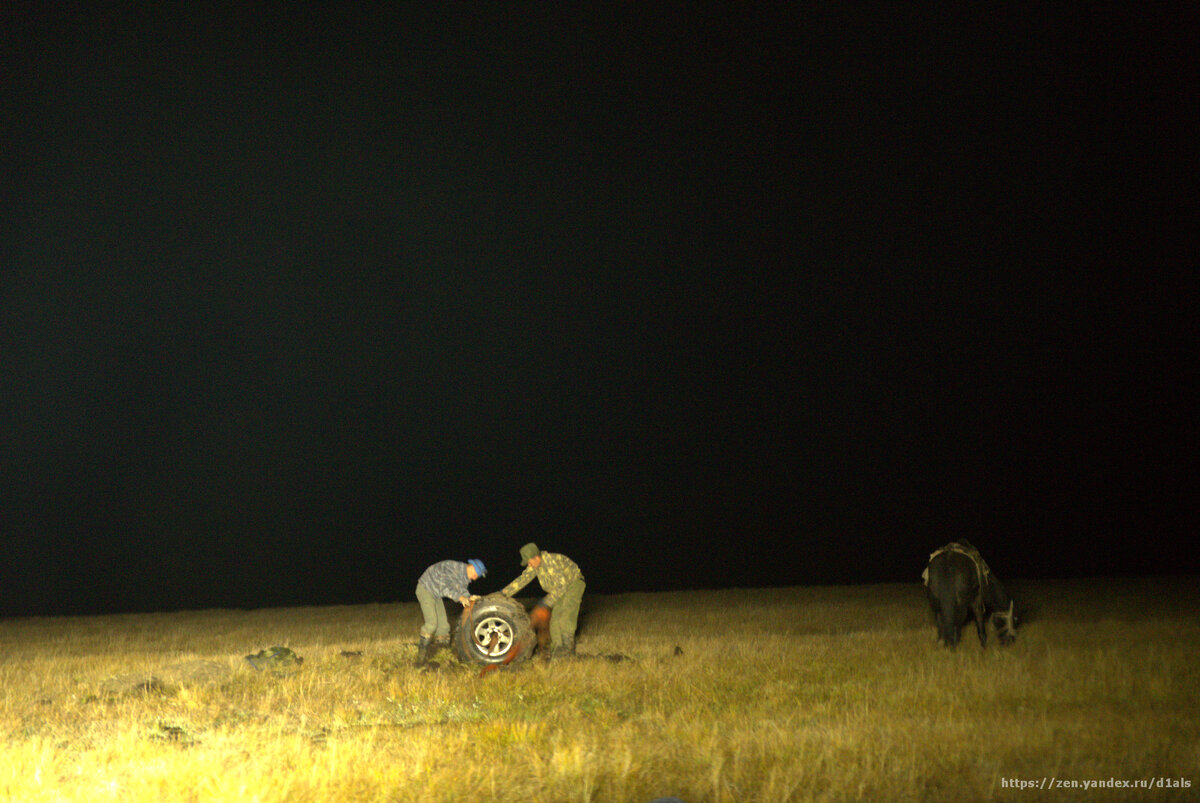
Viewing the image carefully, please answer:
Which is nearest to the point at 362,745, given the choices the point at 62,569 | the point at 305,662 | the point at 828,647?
the point at 305,662

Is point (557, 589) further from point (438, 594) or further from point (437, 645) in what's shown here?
point (437, 645)

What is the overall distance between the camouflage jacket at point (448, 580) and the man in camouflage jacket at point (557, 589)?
0.60m

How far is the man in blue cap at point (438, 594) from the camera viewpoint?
1424cm

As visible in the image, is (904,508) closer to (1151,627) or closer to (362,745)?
(1151,627)

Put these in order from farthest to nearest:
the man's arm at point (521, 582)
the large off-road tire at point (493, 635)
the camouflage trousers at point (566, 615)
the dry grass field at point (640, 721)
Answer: the camouflage trousers at point (566, 615) < the man's arm at point (521, 582) < the large off-road tire at point (493, 635) < the dry grass field at point (640, 721)

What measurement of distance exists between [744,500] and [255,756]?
4650 cm

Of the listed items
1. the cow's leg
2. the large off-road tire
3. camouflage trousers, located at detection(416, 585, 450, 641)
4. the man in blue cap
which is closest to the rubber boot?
the man in blue cap

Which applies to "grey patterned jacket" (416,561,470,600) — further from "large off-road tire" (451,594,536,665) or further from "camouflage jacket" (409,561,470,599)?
"large off-road tire" (451,594,536,665)

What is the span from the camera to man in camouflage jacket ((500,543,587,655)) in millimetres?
14181

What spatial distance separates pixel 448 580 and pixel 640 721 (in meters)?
5.28

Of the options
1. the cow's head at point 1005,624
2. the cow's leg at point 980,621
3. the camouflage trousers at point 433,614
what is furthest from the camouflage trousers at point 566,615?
the cow's head at point 1005,624

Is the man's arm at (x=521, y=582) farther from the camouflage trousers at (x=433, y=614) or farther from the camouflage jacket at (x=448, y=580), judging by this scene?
the camouflage trousers at (x=433, y=614)

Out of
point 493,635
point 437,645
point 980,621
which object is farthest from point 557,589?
point 980,621

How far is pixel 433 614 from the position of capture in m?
14.7
